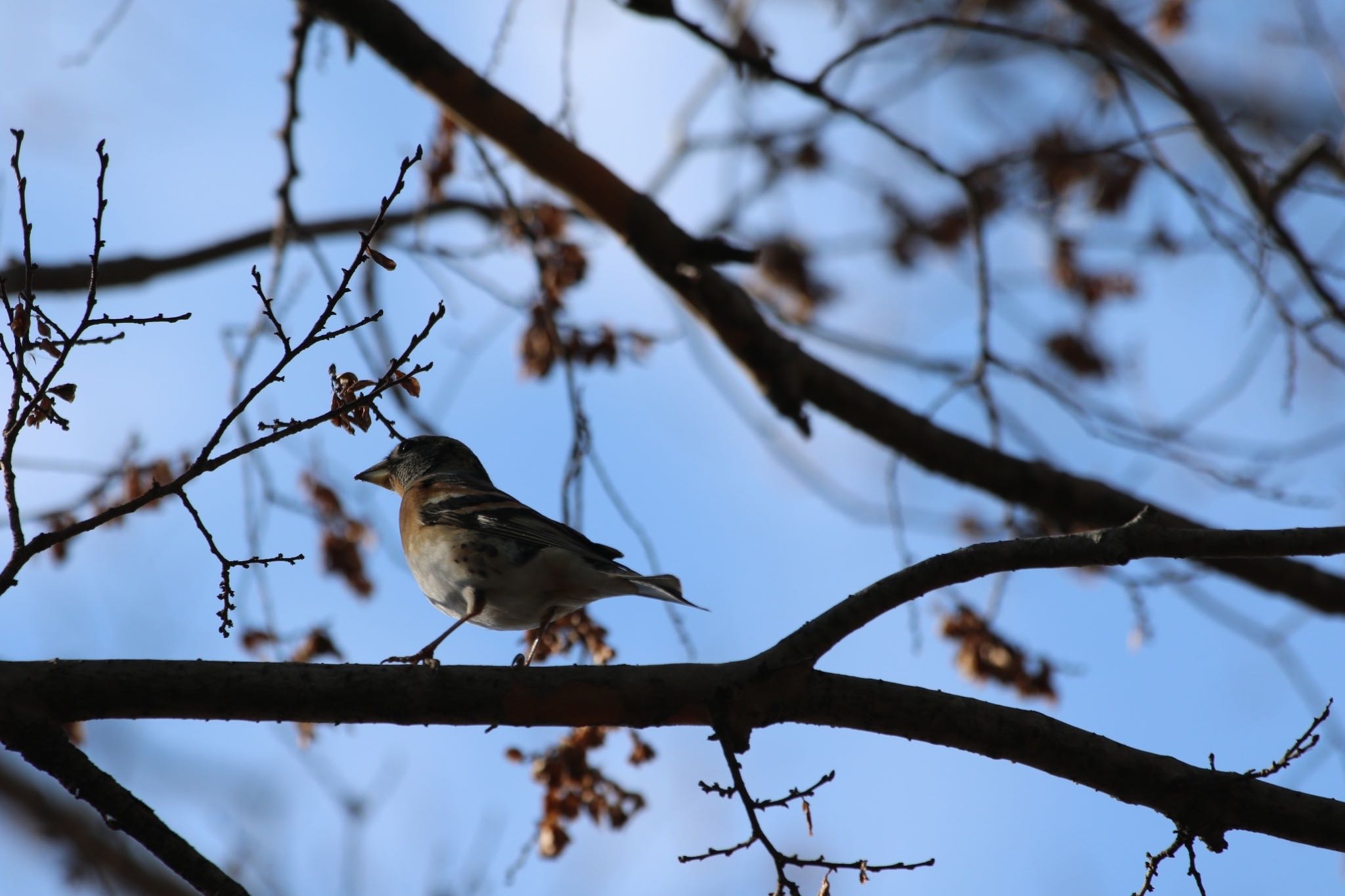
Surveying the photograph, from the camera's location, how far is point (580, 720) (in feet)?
10.9

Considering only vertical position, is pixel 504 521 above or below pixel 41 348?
above

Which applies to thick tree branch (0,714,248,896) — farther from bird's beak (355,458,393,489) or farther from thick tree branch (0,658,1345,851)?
bird's beak (355,458,393,489)

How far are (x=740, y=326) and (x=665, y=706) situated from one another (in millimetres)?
3231

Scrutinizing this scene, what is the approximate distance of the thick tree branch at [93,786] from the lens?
9.93 ft

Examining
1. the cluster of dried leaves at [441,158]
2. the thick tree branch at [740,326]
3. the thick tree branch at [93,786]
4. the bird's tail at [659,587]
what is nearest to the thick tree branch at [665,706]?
the thick tree branch at [93,786]

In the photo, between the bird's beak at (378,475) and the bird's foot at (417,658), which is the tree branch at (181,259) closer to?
the bird's beak at (378,475)

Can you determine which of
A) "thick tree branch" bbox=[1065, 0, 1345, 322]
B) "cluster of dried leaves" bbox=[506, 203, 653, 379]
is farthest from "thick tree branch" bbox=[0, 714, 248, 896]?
"thick tree branch" bbox=[1065, 0, 1345, 322]

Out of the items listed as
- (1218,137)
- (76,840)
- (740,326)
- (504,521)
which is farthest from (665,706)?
(1218,137)

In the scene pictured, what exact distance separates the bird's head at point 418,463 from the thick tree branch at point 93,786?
3.42 meters

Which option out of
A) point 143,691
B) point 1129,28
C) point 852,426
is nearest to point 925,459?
point 852,426

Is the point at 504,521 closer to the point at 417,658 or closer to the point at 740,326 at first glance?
the point at 417,658

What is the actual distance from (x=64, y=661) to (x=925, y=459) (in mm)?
4841

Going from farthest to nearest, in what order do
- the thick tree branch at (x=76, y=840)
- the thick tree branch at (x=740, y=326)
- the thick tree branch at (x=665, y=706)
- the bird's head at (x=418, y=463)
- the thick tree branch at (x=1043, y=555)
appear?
the bird's head at (x=418, y=463) → the thick tree branch at (x=740, y=326) → the thick tree branch at (x=1043, y=555) → the thick tree branch at (x=665, y=706) → the thick tree branch at (x=76, y=840)

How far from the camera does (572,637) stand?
5055 millimetres
